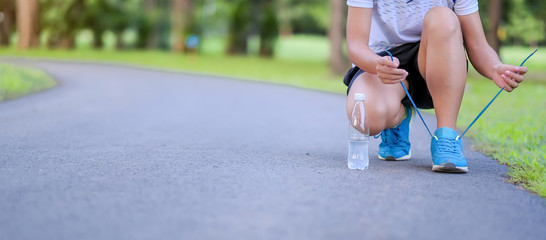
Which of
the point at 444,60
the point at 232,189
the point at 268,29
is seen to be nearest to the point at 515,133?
the point at 444,60

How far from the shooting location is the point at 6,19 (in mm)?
43094

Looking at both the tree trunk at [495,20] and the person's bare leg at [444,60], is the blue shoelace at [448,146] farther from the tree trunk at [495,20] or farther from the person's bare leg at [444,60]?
the tree trunk at [495,20]

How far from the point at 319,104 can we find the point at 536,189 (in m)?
7.14

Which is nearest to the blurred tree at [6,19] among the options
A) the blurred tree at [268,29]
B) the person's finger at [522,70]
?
the blurred tree at [268,29]

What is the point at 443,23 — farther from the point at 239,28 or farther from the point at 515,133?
the point at 239,28

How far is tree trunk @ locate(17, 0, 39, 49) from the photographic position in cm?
3641

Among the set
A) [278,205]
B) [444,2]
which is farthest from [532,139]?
[278,205]

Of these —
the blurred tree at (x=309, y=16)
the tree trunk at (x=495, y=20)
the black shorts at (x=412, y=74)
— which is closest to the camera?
the black shorts at (x=412, y=74)

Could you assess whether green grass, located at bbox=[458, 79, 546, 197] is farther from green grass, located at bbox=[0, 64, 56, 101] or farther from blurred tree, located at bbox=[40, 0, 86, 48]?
blurred tree, located at bbox=[40, 0, 86, 48]

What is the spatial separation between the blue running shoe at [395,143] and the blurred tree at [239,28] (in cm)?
2875

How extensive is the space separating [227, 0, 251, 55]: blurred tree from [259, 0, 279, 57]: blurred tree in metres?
0.89

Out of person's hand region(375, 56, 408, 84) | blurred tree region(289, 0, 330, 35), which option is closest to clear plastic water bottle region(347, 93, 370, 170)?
person's hand region(375, 56, 408, 84)

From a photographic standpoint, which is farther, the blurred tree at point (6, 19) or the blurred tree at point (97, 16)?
the blurred tree at point (6, 19)

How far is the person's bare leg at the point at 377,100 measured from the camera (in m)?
4.59
